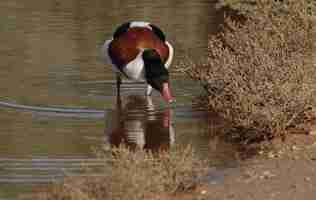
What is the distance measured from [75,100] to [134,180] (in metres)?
4.97

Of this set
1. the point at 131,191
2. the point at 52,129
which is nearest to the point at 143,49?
the point at 52,129

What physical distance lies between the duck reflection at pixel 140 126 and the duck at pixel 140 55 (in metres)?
0.25

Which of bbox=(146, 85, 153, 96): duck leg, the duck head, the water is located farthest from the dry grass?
bbox=(146, 85, 153, 96): duck leg

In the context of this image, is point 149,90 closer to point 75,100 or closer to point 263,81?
point 75,100

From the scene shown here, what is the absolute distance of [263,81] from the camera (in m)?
10.4

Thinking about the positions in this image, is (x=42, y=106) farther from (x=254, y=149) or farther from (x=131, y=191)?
(x=131, y=191)

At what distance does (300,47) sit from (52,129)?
282cm

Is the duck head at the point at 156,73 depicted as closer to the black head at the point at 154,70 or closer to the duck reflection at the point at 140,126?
the black head at the point at 154,70

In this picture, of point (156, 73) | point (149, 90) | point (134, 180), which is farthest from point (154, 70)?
point (134, 180)

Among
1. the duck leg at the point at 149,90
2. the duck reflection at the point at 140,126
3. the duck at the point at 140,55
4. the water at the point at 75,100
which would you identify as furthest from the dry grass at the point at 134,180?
the duck leg at the point at 149,90

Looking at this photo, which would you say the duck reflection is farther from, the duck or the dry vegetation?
the dry vegetation

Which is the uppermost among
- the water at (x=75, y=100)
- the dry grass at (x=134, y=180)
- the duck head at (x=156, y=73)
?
the dry grass at (x=134, y=180)

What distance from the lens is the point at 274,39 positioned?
39.3ft

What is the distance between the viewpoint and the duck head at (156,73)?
1203cm
